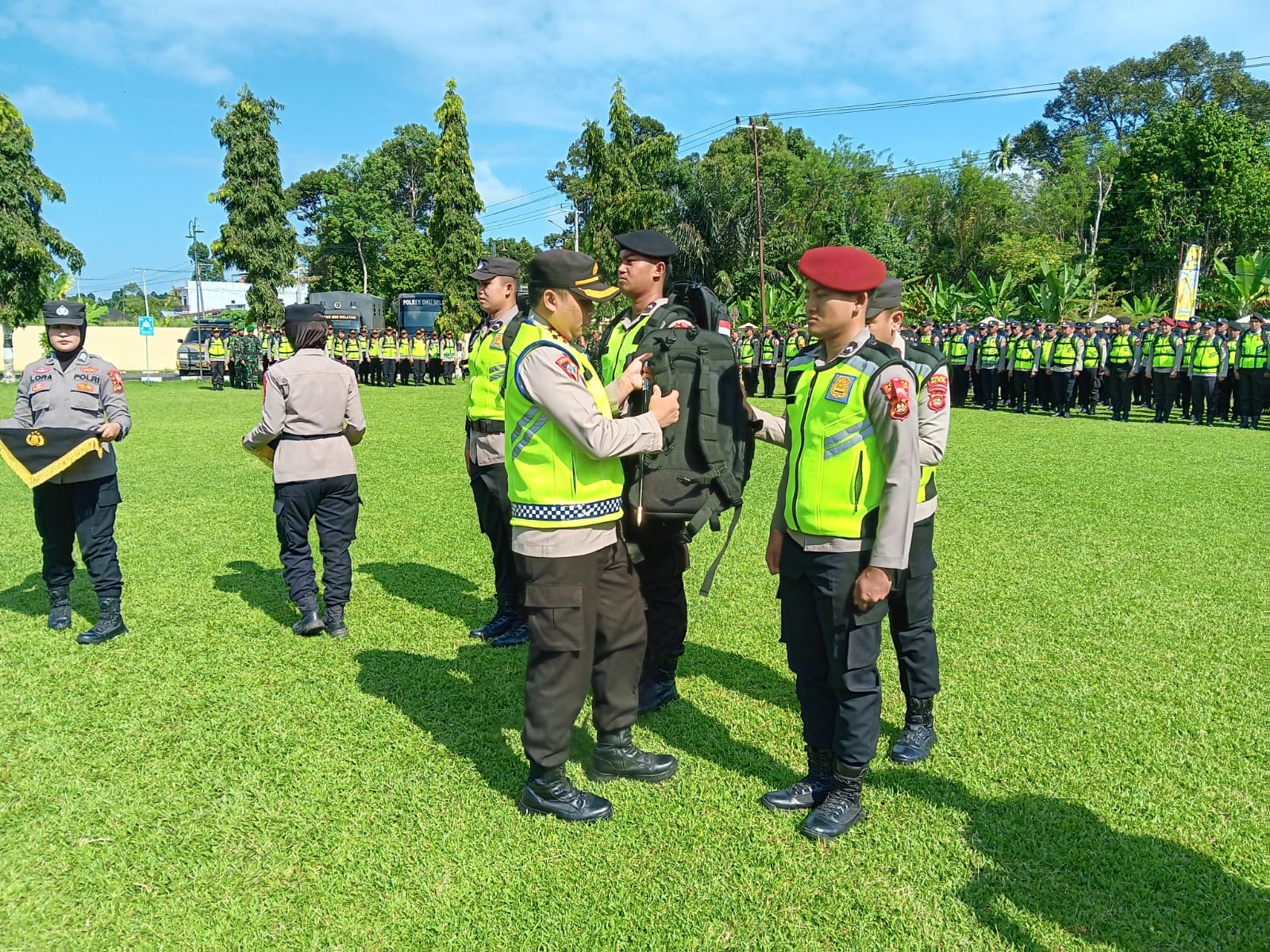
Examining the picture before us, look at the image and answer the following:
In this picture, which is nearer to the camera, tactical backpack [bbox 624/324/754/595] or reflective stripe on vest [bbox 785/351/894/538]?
reflective stripe on vest [bbox 785/351/894/538]

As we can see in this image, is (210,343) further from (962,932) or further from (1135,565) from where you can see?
(962,932)

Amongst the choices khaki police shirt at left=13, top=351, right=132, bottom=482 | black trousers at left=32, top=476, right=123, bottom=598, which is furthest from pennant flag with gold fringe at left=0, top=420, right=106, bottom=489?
black trousers at left=32, top=476, right=123, bottom=598

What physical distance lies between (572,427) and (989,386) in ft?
62.9

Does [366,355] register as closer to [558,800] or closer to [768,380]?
[768,380]

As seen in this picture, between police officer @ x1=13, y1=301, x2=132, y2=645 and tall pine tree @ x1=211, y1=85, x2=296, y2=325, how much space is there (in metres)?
29.1

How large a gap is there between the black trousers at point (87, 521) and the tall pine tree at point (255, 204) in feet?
95.8

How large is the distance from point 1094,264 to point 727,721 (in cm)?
4049

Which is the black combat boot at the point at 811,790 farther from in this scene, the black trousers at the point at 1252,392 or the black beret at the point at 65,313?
the black trousers at the point at 1252,392

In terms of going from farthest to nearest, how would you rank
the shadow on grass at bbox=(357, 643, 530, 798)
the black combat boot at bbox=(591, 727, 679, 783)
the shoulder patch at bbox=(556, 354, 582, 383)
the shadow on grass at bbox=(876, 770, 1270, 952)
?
1. the shadow on grass at bbox=(357, 643, 530, 798)
2. the black combat boot at bbox=(591, 727, 679, 783)
3. the shoulder patch at bbox=(556, 354, 582, 383)
4. the shadow on grass at bbox=(876, 770, 1270, 952)

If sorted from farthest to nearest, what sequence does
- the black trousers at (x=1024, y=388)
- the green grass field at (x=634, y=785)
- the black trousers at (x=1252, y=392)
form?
the black trousers at (x=1024, y=388) < the black trousers at (x=1252, y=392) < the green grass field at (x=634, y=785)

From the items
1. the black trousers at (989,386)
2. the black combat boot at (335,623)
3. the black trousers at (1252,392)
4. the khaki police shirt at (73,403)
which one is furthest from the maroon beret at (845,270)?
the black trousers at (989,386)

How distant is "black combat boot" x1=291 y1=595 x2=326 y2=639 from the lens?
5301 mm

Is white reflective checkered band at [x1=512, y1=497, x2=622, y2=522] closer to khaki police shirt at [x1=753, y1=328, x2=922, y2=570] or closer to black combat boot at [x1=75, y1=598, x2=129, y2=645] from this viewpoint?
khaki police shirt at [x1=753, y1=328, x2=922, y2=570]

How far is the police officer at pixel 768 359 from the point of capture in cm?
2208
